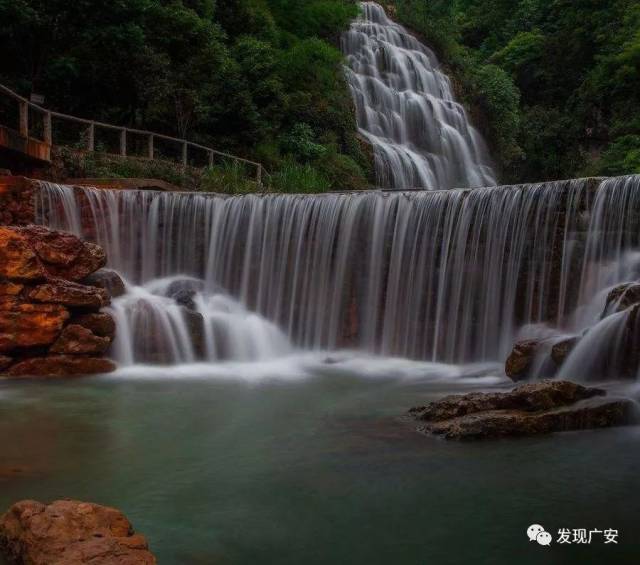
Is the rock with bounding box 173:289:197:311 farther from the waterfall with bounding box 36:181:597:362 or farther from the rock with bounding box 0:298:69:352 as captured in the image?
the rock with bounding box 0:298:69:352

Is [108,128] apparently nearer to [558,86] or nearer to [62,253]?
[62,253]

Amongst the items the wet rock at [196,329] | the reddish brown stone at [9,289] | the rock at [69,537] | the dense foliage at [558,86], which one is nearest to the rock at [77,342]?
the reddish brown stone at [9,289]

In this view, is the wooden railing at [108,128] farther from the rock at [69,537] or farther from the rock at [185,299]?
the rock at [69,537]

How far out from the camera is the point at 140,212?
15.7 metres

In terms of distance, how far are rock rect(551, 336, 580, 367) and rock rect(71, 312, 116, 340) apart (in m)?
6.71

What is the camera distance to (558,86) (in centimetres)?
3406

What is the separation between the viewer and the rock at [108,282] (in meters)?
12.3

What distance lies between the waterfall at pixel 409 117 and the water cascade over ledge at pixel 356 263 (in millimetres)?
11244

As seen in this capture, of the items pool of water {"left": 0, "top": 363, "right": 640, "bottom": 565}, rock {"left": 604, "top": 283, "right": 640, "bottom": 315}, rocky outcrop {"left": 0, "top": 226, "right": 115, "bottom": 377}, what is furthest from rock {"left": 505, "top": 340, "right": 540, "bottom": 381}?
rocky outcrop {"left": 0, "top": 226, "right": 115, "bottom": 377}

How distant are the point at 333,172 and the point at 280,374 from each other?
13876 mm

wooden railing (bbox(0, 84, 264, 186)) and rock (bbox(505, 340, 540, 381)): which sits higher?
wooden railing (bbox(0, 84, 264, 186))

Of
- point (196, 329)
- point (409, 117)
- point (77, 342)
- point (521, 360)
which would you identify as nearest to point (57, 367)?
point (77, 342)

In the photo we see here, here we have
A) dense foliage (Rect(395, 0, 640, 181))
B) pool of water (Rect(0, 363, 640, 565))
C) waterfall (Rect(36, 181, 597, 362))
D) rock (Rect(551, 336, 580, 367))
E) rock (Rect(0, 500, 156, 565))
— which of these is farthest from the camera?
dense foliage (Rect(395, 0, 640, 181))

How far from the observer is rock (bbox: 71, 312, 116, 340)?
11.4 meters
